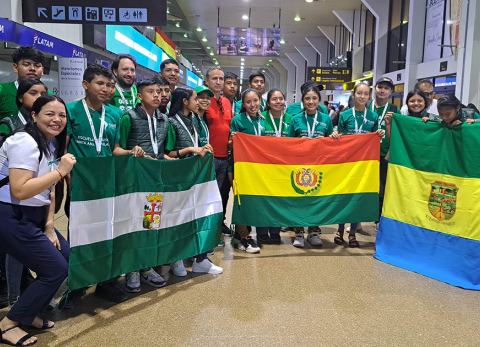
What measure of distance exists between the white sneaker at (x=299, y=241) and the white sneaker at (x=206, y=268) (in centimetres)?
107

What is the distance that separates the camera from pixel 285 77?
36.0 m

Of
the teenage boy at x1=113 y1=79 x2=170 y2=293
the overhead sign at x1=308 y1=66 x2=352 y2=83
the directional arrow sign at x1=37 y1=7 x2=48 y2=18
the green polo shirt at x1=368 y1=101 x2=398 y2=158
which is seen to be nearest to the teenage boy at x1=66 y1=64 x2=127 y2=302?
the teenage boy at x1=113 y1=79 x2=170 y2=293

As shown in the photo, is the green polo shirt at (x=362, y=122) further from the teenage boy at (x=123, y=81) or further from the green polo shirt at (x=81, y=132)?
the green polo shirt at (x=81, y=132)

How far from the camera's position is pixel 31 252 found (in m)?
2.39

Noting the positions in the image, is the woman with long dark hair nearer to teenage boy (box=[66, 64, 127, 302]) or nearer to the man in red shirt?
teenage boy (box=[66, 64, 127, 302])

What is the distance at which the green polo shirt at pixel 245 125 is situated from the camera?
14.2 feet

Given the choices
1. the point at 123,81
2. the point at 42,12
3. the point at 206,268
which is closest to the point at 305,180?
the point at 206,268

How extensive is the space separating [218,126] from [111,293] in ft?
6.32

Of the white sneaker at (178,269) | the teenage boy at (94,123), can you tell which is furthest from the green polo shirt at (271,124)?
the teenage boy at (94,123)

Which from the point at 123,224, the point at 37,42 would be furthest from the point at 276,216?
the point at 37,42

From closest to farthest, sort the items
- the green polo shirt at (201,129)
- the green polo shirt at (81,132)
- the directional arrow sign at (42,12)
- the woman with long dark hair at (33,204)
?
the woman with long dark hair at (33,204) < the green polo shirt at (81,132) < the green polo shirt at (201,129) < the directional arrow sign at (42,12)

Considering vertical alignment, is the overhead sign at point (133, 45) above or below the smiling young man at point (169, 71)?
above

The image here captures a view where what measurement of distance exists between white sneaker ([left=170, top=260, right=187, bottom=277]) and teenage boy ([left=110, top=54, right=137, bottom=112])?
1.37m

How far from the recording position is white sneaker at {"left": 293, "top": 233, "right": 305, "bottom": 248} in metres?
4.54
